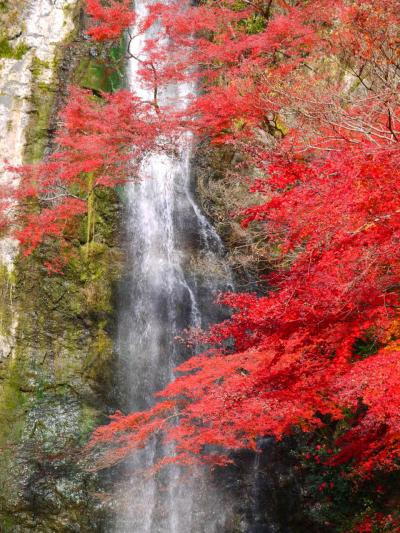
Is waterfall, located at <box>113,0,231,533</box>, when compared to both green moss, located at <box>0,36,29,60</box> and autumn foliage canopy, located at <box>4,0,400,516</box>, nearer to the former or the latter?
autumn foliage canopy, located at <box>4,0,400,516</box>

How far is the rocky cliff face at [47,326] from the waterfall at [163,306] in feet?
1.58

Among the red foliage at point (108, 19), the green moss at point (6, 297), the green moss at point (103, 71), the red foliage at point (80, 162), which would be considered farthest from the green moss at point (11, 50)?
the green moss at point (6, 297)

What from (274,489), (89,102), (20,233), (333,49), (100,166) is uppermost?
(333,49)

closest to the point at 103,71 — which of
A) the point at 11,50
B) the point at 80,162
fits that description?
the point at 11,50

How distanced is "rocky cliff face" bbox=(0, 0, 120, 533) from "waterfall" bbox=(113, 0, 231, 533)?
0.48 m

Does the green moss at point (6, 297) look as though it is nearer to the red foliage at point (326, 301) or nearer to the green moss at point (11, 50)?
the red foliage at point (326, 301)

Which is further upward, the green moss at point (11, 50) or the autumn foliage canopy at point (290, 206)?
the green moss at point (11, 50)

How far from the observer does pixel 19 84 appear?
12953mm

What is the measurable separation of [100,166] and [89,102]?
1.82 m

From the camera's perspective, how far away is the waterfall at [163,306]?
988cm

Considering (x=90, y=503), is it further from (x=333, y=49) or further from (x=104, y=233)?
(x=333, y=49)

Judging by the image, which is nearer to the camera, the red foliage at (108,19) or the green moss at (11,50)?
the green moss at (11,50)

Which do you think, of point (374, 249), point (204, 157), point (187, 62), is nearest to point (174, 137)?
point (204, 157)

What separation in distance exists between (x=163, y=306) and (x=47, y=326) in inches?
97.1
